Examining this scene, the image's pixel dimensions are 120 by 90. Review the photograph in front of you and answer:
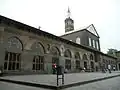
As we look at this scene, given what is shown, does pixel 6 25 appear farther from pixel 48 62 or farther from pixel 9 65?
pixel 48 62

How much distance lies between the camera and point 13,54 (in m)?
11.9

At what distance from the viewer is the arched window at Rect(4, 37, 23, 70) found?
1129 cm

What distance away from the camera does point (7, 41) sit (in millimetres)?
11281

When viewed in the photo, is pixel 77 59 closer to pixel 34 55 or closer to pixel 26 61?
pixel 34 55

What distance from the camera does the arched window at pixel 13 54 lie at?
1129 centimetres

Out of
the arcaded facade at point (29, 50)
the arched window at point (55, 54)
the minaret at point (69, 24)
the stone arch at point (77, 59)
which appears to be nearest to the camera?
the arcaded facade at point (29, 50)

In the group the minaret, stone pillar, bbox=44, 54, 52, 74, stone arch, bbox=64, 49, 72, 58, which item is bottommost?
stone pillar, bbox=44, 54, 52, 74

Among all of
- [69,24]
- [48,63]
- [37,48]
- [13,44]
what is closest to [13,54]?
[13,44]

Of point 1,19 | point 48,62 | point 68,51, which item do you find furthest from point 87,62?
point 1,19

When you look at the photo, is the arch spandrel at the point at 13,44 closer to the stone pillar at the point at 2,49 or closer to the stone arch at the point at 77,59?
the stone pillar at the point at 2,49

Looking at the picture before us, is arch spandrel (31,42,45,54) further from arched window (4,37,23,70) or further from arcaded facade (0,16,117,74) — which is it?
arched window (4,37,23,70)

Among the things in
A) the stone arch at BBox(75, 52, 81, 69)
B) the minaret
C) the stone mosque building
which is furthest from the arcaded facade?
the minaret

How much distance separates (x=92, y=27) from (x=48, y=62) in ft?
79.5

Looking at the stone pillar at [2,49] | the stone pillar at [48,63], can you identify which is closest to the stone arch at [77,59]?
the stone pillar at [48,63]
